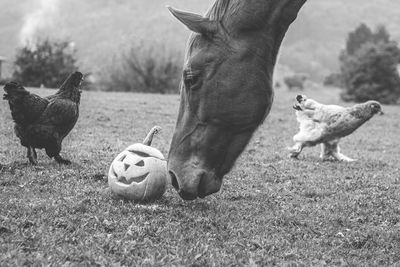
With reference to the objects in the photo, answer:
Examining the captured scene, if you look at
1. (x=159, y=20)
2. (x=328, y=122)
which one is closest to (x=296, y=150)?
(x=328, y=122)

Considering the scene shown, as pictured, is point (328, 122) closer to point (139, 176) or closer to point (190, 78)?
point (139, 176)

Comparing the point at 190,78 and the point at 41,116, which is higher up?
the point at 190,78

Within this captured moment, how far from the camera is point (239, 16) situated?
355cm

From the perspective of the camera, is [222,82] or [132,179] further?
[132,179]

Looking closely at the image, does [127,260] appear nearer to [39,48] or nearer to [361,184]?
[361,184]

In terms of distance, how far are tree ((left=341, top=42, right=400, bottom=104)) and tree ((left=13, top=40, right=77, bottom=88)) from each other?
18.4 meters

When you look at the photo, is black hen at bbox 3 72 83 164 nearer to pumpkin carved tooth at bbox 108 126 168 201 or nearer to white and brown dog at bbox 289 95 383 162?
pumpkin carved tooth at bbox 108 126 168 201

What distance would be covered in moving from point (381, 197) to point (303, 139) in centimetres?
334

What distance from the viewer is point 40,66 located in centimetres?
3281

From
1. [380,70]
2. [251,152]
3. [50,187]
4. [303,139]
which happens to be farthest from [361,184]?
[380,70]

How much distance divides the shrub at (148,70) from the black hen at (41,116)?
27.0m

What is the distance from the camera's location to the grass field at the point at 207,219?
3990 millimetres

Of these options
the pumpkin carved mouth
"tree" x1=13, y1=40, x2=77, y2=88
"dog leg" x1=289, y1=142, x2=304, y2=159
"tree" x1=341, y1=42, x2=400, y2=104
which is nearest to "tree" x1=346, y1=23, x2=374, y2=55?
"tree" x1=341, y1=42, x2=400, y2=104

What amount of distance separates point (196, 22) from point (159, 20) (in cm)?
9957
